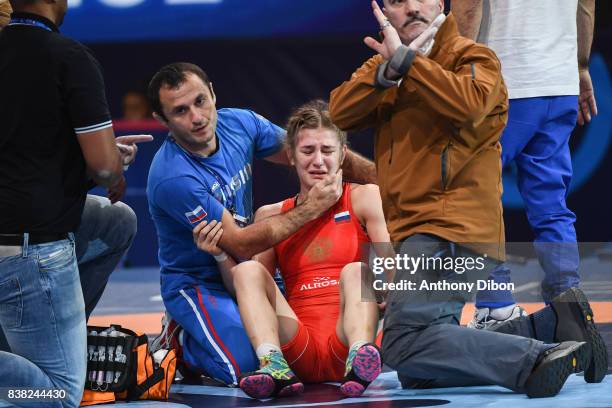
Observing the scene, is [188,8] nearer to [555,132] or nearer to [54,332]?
[555,132]

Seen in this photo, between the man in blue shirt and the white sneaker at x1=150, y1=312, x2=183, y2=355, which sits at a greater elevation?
the man in blue shirt

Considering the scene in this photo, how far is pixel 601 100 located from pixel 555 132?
14.6 feet

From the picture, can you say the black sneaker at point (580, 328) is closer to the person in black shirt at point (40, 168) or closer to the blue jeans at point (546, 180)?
the blue jeans at point (546, 180)

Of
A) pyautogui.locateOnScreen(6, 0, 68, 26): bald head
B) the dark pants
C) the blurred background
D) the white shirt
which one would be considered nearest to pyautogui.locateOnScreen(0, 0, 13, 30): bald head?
pyautogui.locateOnScreen(6, 0, 68, 26): bald head

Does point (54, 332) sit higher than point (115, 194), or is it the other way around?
point (115, 194)

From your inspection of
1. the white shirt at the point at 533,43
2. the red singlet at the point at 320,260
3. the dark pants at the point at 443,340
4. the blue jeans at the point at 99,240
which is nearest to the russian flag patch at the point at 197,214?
the blue jeans at the point at 99,240

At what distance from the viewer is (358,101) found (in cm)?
423

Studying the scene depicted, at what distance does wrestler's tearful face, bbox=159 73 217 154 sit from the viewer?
5.00 metres

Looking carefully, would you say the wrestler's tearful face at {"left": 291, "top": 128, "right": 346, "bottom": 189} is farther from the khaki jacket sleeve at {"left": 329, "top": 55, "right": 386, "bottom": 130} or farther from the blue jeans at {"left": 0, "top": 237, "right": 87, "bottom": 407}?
the blue jeans at {"left": 0, "top": 237, "right": 87, "bottom": 407}

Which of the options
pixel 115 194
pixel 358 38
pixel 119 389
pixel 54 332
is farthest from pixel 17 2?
pixel 358 38

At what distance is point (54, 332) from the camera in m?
3.98

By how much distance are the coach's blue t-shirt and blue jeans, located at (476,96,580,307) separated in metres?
1.22

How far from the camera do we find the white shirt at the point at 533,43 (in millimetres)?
5086

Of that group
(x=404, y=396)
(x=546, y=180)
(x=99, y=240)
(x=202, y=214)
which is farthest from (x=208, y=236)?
(x=546, y=180)
